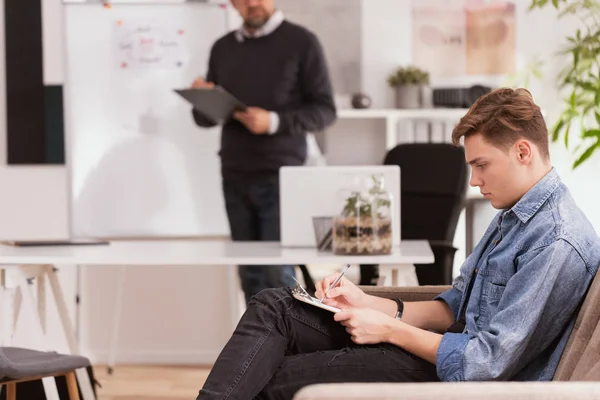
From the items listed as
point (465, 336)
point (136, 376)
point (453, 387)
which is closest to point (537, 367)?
point (465, 336)

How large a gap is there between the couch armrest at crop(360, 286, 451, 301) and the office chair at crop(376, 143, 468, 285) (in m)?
1.46

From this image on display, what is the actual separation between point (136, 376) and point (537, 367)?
8.80 ft

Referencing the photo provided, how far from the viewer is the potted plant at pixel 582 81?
4.57 metres

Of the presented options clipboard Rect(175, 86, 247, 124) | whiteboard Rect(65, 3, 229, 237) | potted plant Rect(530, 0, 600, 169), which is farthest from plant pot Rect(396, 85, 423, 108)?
clipboard Rect(175, 86, 247, 124)

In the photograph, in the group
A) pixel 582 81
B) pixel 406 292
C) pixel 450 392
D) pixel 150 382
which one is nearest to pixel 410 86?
pixel 582 81

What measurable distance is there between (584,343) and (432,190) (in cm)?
218

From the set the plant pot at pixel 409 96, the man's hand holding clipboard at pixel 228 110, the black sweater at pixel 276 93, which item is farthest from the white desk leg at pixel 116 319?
the plant pot at pixel 409 96

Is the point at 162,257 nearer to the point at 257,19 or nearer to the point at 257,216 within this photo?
the point at 257,216

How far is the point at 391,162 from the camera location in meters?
4.01

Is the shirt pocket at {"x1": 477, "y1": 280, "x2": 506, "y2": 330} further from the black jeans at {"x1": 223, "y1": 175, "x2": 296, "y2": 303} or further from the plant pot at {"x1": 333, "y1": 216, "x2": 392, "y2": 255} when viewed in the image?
the black jeans at {"x1": 223, "y1": 175, "x2": 296, "y2": 303}

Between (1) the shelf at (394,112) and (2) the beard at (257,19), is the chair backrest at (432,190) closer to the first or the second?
(2) the beard at (257,19)

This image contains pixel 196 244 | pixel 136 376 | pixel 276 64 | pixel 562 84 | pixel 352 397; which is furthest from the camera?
pixel 562 84

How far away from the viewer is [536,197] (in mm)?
1860

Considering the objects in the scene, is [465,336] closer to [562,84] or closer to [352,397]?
[352,397]
